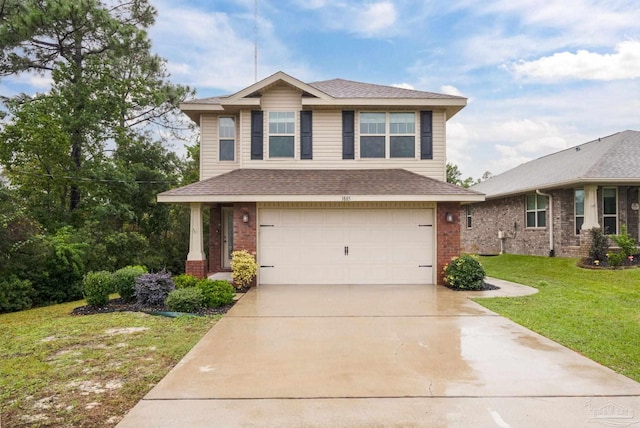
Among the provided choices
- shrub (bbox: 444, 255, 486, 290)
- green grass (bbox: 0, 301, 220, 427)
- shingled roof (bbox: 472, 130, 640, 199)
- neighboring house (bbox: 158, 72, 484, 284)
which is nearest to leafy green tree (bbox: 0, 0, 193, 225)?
neighboring house (bbox: 158, 72, 484, 284)

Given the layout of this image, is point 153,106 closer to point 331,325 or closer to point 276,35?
point 276,35

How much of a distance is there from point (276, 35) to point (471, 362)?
54.5 ft

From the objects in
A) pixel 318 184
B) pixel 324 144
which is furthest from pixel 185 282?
pixel 324 144

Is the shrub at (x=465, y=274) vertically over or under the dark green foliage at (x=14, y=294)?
over

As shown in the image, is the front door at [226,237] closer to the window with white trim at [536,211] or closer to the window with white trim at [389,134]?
the window with white trim at [389,134]

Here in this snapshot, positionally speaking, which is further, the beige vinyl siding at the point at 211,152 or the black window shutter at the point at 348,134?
the beige vinyl siding at the point at 211,152

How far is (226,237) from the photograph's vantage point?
13383 millimetres

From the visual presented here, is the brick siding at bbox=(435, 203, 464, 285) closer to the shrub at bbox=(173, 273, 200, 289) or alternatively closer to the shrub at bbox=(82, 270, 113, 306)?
the shrub at bbox=(173, 273, 200, 289)

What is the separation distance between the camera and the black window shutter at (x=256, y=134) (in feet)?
40.3

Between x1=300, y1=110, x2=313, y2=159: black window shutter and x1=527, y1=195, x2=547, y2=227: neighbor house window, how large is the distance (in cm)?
1072

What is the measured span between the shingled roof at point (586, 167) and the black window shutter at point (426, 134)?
585cm

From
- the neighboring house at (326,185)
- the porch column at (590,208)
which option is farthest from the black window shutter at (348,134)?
the porch column at (590,208)

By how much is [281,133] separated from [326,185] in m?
2.44

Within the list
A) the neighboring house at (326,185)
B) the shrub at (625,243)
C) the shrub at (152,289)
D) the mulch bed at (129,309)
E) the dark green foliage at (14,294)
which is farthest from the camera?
the shrub at (625,243)
